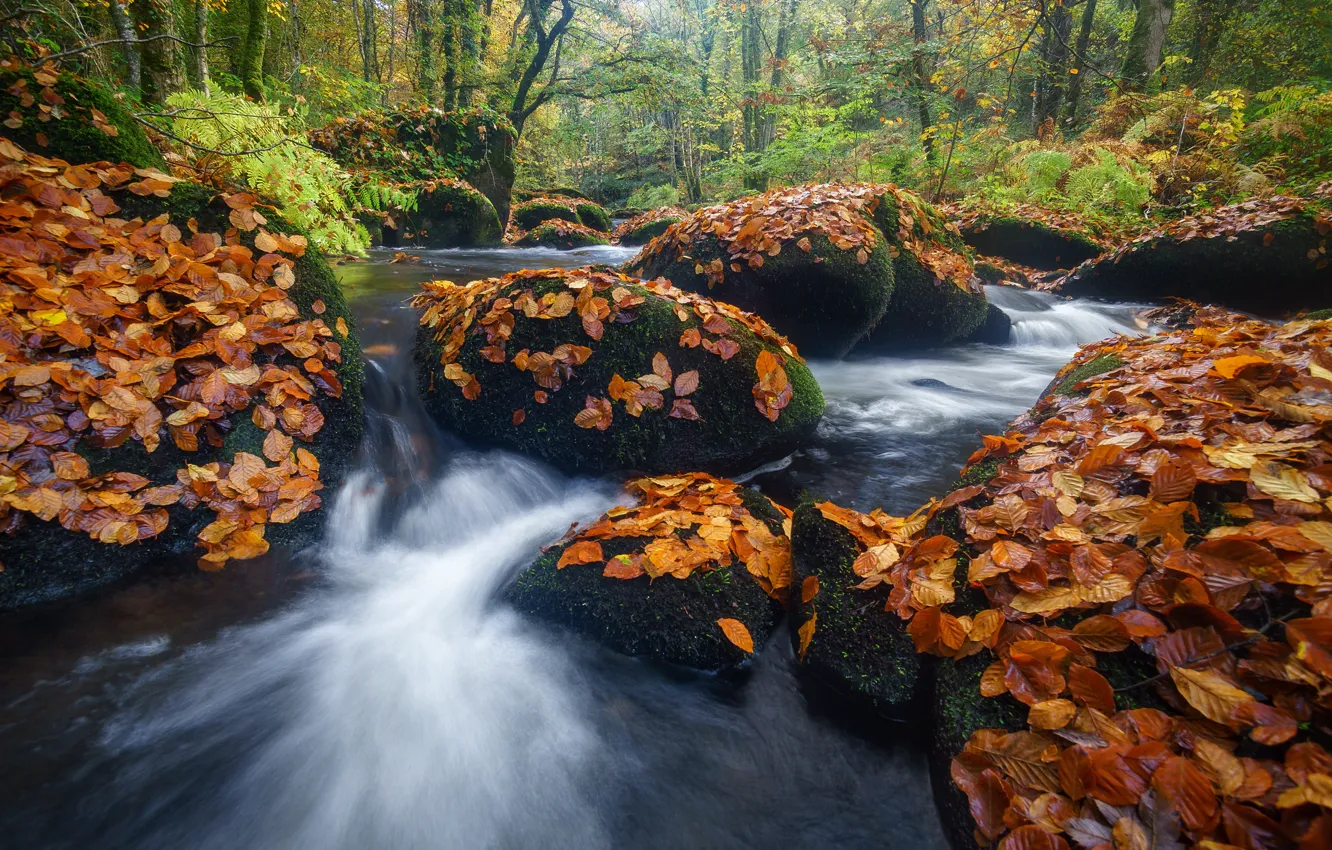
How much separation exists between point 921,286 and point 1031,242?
5.74 m

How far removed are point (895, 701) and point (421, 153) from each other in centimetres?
1285

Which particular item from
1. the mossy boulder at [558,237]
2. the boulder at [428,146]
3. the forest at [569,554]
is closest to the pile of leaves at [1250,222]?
the forest at [569,554]

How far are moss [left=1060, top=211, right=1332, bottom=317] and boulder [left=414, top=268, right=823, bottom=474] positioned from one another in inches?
296

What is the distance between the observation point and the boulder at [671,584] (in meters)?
2.46

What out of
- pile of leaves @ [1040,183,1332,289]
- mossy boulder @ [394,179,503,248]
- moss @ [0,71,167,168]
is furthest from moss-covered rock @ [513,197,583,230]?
pile of leaves @ [1040,183,1332,289]

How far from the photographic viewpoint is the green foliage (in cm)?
432

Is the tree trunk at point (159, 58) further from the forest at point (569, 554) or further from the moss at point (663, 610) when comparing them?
the moss at point (663, 610)

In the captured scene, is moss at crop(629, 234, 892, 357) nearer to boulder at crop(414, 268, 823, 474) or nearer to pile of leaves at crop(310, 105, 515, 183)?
boulder at crop(414, 268, 823, 474)

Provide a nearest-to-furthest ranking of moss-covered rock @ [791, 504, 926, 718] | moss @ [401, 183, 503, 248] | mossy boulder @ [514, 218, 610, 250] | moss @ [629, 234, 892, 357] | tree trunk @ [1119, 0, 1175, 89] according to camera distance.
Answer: moss-covered rock @ [791, 504, 926, 718], moss @ [629, 234, 892, 357], moss @ [401, 183, 503, 248], mossy boulder @ [514, 218, 610, 250], tree trunk @ [1119, 0, 1175, 89]

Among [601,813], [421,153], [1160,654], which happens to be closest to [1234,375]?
[1160,654]

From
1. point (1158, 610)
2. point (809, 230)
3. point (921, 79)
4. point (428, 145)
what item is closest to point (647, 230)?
point (428, 145)

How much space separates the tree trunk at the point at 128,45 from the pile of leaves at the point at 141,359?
3.19m

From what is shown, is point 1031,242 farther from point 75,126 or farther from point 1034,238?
point 75,126

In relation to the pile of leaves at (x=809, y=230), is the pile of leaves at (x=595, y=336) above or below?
below
